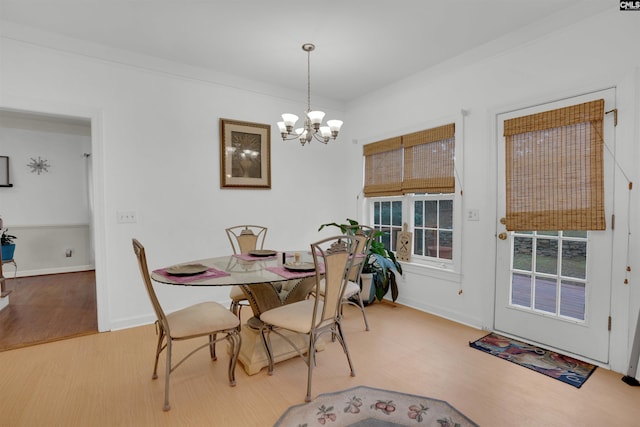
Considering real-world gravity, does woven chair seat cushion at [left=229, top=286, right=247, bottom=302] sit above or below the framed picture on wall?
below

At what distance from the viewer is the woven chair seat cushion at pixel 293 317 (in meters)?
2.05

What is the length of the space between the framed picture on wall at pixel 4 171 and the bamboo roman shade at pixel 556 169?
722 cm

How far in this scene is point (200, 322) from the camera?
2027mm

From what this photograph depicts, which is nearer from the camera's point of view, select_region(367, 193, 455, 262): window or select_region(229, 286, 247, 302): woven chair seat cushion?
select_region(229, 286, 247, 302): woven chair seat cushion

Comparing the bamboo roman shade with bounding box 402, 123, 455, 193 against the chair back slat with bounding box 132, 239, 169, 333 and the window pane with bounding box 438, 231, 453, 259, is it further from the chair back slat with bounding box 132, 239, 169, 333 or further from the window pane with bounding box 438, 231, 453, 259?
the chair back slat with bounding box 132, 239, 169, 333

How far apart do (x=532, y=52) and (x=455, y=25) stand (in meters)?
0.69

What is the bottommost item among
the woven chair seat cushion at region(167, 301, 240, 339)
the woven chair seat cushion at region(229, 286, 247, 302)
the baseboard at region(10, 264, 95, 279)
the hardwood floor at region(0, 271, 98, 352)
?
the hardwood floor at region(0, 271, 98, 352)

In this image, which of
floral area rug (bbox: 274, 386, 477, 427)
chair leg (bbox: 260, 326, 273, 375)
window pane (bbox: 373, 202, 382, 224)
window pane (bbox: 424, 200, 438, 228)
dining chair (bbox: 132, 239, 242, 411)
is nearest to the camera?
floral area rug (bbox: 274, 386, 477, 427)

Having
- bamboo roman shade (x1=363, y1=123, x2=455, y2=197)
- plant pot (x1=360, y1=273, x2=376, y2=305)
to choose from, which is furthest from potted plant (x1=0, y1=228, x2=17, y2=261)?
bamboo roman shade (x1=363, y1=123, x2=455, y2=197)

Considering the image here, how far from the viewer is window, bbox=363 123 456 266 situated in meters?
3.36

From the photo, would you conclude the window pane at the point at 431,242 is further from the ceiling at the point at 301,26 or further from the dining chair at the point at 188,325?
the dining chair at the point at 188,325

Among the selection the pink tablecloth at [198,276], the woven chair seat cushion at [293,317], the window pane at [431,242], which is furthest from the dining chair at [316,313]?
the window pane at [431,242]

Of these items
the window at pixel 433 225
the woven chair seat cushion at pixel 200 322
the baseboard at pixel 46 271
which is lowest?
the baseboard at pixel 46 271

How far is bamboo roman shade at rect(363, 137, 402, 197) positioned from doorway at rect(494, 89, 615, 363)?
1.17m
